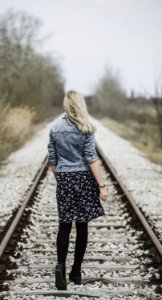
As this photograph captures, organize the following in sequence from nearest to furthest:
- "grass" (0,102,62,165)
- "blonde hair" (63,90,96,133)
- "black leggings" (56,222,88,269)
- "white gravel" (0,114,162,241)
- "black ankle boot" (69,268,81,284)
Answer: "blonde hair" (63,90,96,133) → "black leggings" (56,222,88,269) → "black ankle boot" (69,268,81,284) → "white gravel" (0,114,162,241) → "grass" (0,102,62,165)

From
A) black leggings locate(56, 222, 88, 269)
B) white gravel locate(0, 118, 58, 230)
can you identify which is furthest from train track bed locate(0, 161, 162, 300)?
white gravel locate(0, 118, 58, 230)

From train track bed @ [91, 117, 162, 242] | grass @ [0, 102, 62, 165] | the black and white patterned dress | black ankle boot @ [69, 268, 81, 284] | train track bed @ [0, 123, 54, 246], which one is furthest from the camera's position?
grass @ [0, 102, 62, 165]

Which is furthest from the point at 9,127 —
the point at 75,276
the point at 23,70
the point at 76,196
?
the point at 23,70

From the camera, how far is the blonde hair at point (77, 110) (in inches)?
170

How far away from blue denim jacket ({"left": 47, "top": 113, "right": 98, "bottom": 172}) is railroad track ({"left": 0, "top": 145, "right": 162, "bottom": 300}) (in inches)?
44.0

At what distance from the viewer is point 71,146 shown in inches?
175

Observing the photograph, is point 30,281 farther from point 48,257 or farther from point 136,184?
point 136,184

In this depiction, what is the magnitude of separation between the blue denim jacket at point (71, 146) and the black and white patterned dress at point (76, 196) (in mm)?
72

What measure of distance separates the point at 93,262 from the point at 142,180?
5.94 m

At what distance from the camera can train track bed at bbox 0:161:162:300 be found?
14.8 ft

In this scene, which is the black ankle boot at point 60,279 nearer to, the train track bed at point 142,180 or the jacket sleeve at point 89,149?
the jacket sleeve at point 89,149

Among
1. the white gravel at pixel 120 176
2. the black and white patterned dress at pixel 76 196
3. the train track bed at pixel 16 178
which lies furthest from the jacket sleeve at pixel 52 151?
the white gravel at pixel 120 176

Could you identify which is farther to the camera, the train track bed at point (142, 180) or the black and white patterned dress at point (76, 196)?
the train track bed at point (142, 180)

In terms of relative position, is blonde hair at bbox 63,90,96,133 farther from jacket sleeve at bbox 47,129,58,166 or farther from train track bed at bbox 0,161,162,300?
train track bed at bbox 0,161,162,300
